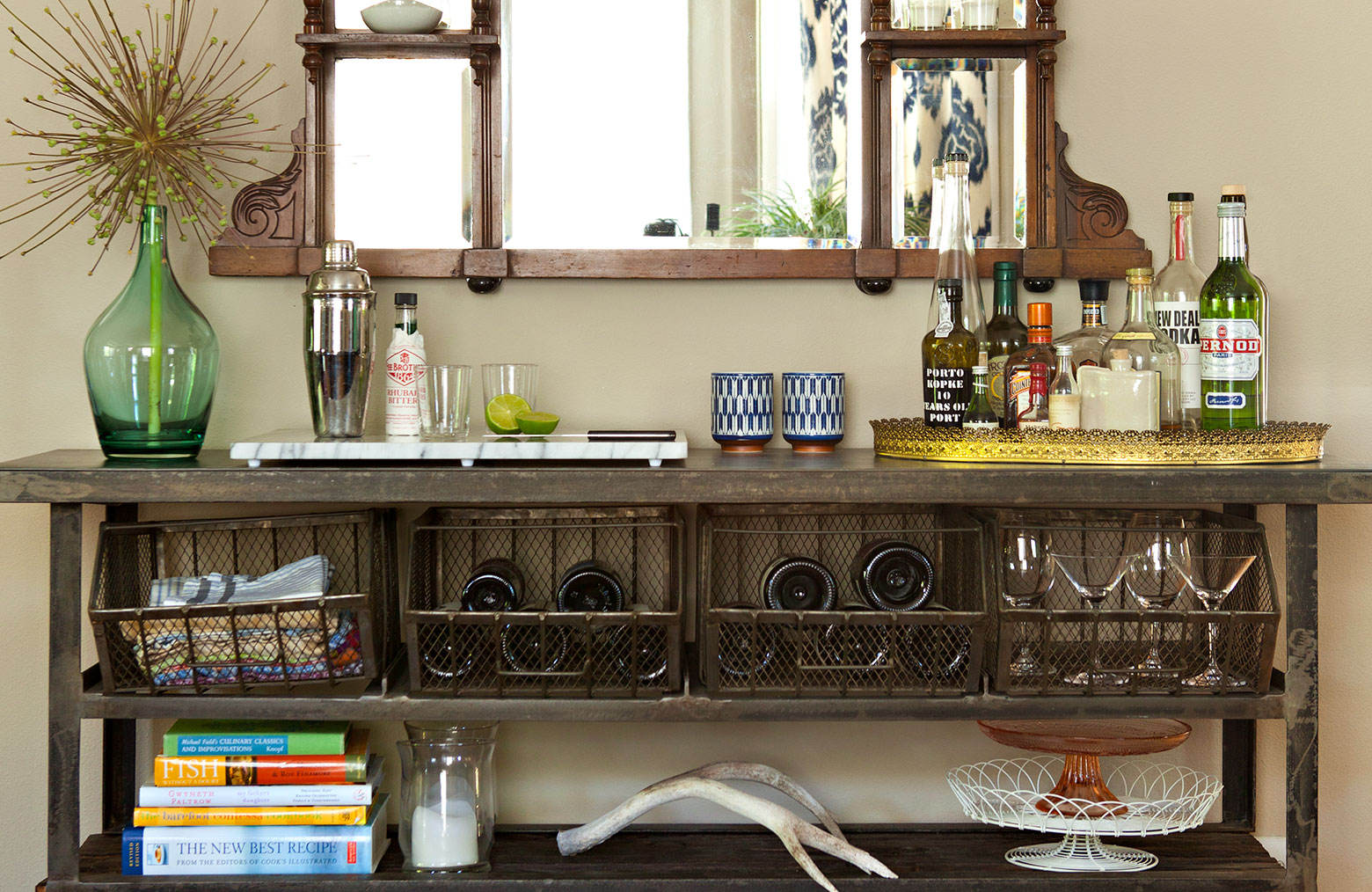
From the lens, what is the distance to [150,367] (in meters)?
1.76

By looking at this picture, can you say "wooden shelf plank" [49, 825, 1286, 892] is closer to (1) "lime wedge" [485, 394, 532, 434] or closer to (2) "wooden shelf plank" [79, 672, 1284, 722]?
(2) "wooden shelf plank" [79, 672, 1284, 722]

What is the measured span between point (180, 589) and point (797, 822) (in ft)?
3.38

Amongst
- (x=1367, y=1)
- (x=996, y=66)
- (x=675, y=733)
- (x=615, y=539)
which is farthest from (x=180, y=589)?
(x=1367, y=1)

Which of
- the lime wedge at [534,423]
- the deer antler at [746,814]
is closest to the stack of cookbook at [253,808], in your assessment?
the deer antler at [746,814]

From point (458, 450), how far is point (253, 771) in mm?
618

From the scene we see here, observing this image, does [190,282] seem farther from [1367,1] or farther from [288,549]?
[1367,1]

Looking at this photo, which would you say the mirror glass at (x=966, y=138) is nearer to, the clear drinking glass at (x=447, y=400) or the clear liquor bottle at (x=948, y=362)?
the clear liquor bottle at (x=948, y=362)

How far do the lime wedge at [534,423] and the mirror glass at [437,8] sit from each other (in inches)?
29.2

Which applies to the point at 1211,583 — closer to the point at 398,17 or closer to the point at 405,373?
the point at 405,373

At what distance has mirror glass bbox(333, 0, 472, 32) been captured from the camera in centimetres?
195

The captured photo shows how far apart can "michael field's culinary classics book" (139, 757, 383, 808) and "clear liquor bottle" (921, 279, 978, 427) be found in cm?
110

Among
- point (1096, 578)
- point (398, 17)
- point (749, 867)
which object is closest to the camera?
point (1096, 578)

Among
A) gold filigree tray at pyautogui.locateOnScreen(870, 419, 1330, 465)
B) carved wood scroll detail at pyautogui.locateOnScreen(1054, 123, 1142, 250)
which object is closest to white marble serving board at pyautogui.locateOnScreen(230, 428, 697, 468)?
gold filigree tray at pyautogui.locateOnScreen(870, 419, 1330, 465)

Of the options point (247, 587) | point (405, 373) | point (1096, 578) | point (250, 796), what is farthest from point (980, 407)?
point (250, 796)
